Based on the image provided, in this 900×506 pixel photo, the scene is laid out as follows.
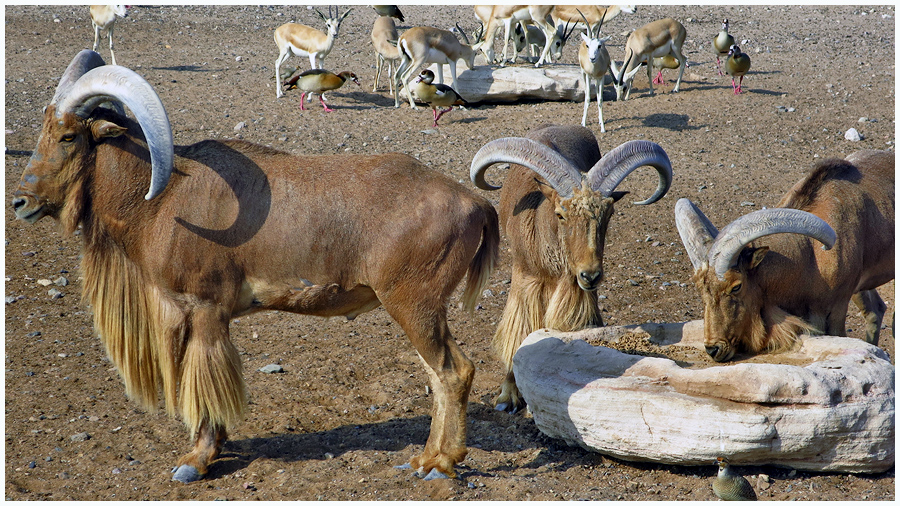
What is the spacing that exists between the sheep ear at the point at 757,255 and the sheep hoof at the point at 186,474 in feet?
11.4

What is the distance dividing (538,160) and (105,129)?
98.3 inches

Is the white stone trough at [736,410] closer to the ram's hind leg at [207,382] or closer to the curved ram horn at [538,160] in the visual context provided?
the curved ram horn at [538,160]

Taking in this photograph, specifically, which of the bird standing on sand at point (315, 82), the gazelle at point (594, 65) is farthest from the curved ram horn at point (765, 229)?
the bird standing on sand at point (315, 82)

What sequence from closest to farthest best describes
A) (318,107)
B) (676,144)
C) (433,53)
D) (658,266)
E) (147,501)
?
(147,501), (658,266), (676,144), (318,107), (433,53)

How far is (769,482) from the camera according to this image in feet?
15.1

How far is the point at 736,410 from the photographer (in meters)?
4.45

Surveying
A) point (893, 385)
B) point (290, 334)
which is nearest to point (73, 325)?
point (290, 334)

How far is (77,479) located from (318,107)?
9557 millimetres

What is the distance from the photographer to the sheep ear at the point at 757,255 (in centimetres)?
515

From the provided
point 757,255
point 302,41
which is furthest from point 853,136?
point 302,41

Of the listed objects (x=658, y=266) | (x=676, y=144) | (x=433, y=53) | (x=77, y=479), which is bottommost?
(x=77, y=479)

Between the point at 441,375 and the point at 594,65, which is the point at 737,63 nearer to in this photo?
the point at 594,65

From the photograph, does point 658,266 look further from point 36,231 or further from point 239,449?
point 36,231

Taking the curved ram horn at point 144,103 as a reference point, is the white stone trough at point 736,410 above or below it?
below
